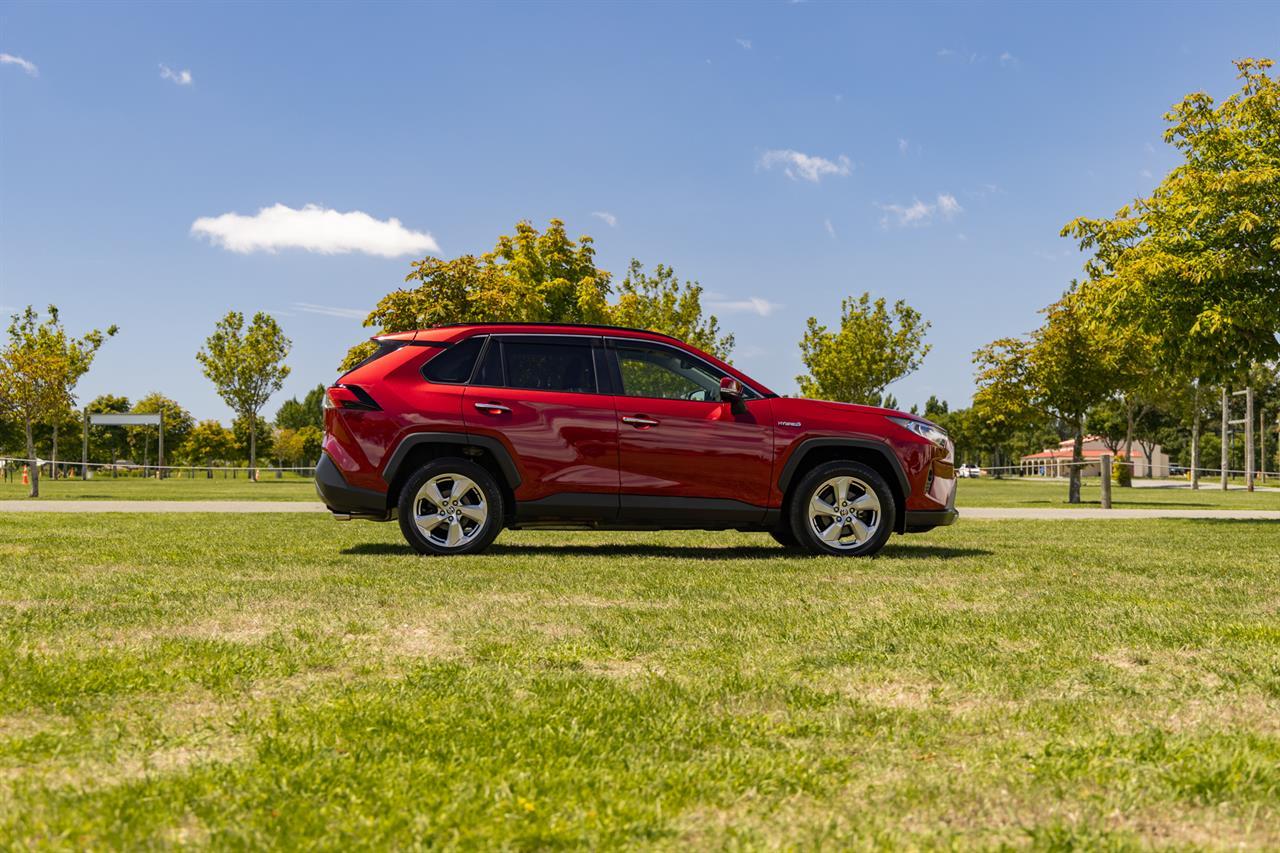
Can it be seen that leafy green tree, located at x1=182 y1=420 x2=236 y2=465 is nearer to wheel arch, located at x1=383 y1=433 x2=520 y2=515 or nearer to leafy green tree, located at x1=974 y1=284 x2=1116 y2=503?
A: leafy green tree, located at x1=974 y1=284 x2=1116 y2=503

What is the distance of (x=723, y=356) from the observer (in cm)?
4772

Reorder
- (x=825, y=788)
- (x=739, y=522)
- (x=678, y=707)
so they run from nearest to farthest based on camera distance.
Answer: (x=825, y=788), (x=678, y=707), (x=739, y=522)

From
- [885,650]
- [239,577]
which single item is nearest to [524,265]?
[239,577]

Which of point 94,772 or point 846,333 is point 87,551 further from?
point 846,333

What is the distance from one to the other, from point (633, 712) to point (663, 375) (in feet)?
18.8

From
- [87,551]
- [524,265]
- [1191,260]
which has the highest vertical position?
[524,265]

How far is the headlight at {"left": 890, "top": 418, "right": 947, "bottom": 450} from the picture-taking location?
927cm

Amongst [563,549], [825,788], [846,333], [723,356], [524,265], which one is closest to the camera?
[825,788]

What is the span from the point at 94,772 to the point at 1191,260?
16.3 m

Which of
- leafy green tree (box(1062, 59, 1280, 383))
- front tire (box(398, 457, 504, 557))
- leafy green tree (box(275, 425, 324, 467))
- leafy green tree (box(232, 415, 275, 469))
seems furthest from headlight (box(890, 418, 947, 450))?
leafy green tree (box(275, 425, 324, 467))

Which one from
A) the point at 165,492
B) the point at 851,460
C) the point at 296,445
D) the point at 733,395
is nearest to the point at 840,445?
the point at 851,460

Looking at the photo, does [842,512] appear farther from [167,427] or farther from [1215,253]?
[167,427]

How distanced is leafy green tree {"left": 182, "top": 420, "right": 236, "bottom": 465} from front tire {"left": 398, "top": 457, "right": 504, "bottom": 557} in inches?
2965

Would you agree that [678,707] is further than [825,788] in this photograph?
Yes
